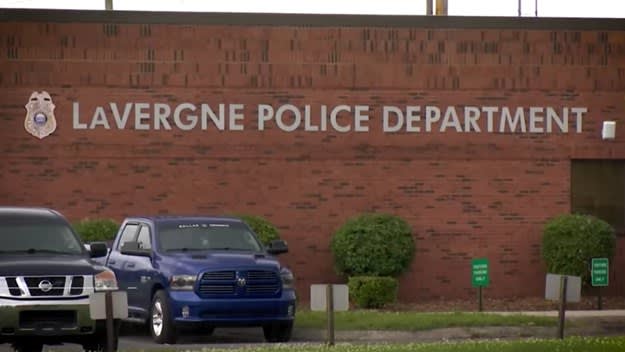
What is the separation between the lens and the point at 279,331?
74.2 feet

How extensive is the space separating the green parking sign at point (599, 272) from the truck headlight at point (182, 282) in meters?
9.25

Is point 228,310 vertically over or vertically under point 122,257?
under

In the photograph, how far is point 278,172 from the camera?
31.0 m

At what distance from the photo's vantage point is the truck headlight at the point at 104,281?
62.0ft

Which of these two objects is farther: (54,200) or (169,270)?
(54,200)

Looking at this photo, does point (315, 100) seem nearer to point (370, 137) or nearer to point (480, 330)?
point (370, 137)

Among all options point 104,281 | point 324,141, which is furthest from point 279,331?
point 324,141

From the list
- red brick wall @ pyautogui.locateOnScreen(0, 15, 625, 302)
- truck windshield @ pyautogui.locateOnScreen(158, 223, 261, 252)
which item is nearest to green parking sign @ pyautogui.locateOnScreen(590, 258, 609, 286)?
red brick wall @ pyautogui.locateOnScreen(0, 15, 625, 302)

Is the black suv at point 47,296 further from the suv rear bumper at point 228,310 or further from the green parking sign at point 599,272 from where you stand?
the green parking sign at point 599,272

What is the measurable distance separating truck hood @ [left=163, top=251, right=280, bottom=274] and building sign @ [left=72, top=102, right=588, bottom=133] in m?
Result: 8.22

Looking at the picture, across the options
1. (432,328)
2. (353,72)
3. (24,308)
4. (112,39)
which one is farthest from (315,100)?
(24,308)

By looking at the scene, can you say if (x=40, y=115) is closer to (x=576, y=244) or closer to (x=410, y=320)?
(x=410, y=320)

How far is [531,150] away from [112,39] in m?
8.38

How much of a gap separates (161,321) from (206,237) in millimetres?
1776
